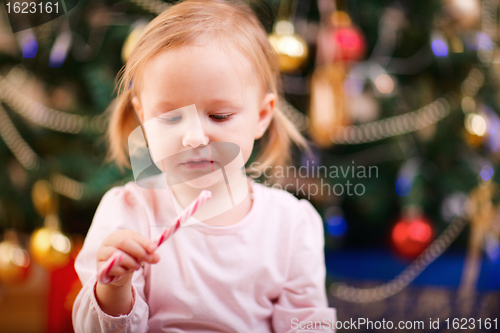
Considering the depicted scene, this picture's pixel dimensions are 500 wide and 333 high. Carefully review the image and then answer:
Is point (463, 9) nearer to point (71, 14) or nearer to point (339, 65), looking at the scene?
point (339, 65)

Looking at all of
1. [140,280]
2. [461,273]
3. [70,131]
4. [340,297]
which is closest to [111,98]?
[70,131]

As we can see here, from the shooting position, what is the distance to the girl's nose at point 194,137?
1.34 ft

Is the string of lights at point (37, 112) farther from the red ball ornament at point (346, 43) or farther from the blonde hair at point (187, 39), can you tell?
the red ball ornament at point (346, 43)

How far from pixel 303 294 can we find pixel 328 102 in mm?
531

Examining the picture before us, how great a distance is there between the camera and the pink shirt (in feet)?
1.55

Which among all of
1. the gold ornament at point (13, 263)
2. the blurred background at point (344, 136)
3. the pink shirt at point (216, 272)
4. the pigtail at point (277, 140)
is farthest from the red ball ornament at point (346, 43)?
the gold ornament at point (13, 263)

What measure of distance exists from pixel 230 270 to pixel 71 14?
724mm

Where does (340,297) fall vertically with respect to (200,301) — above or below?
below

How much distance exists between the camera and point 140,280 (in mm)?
486

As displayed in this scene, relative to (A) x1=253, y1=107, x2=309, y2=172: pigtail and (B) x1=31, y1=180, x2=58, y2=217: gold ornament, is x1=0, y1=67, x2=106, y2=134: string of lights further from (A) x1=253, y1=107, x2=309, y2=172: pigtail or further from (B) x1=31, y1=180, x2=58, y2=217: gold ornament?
(A) x1=253, y1=107, x2=309, y2=172: pigtail

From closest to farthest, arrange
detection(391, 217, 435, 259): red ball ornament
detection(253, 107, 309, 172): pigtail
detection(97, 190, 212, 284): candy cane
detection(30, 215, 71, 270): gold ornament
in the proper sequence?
detection(97, 190, 212, 284): candy cane, detection(253, 107, 309, 172): pigtail, detection(30, 215, 71, 270): gold ornament, detection(391, 217, 435, 259): red ball ornament

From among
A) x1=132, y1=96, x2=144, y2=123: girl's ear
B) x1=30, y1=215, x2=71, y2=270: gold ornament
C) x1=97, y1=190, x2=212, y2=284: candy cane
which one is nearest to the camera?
x1=97, y1=190, x2=212, y2=284: candy cane

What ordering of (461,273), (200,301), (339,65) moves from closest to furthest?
(200,301)
(339,65)
(461,273)

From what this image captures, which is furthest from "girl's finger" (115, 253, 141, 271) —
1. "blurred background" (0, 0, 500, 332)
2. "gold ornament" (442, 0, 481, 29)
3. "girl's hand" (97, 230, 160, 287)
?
"gold ornament" (442, 0, 481, 29)
